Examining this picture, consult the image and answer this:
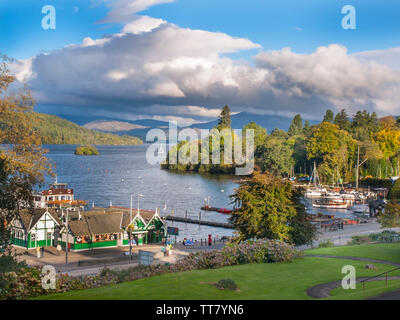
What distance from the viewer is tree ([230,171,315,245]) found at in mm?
43250

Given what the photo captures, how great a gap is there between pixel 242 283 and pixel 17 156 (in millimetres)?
14384

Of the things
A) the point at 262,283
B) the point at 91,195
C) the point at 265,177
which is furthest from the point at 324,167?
the point at 262,283

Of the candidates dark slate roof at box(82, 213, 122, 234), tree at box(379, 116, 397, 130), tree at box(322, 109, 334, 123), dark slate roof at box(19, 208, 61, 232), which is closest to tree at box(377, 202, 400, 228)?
dark slate roof at box(82, 213, 122, 234)

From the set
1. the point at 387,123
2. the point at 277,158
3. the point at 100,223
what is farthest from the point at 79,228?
the point at 387,123

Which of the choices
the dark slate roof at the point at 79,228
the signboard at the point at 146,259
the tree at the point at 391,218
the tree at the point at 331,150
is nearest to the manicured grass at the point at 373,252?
the signboard at the point at 146,259

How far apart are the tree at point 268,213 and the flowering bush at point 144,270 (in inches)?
366

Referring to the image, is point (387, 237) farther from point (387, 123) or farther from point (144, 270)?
point (387, 123)

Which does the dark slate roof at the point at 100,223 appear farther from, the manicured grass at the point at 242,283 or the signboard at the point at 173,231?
the manicured grass at the point at 242,283

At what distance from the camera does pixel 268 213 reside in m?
43.6

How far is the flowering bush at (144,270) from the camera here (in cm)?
2353

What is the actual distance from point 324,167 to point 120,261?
102 metres

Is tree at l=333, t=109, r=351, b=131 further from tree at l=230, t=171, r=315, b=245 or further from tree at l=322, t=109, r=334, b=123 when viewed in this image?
tree at l=230, t=171, r=315, b=245

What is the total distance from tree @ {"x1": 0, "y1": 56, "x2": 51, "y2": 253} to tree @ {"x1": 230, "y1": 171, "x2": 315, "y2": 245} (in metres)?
23.3
